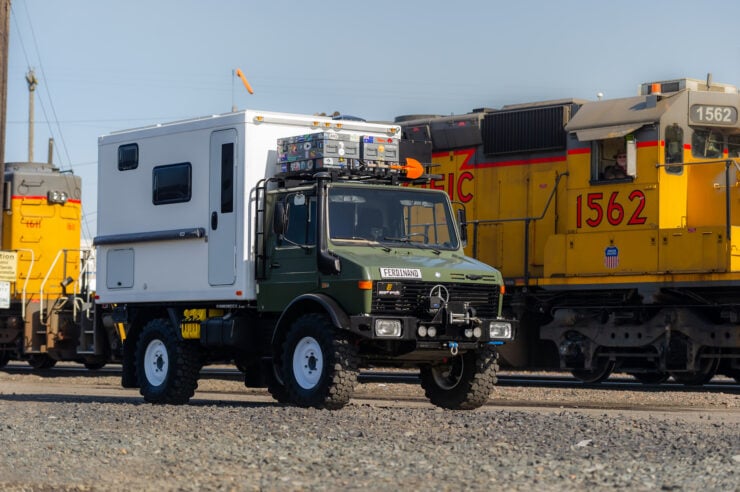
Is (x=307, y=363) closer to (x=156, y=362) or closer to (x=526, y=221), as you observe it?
(x=156, y=362)

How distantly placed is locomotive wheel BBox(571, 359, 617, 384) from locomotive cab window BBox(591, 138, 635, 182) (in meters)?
2.82

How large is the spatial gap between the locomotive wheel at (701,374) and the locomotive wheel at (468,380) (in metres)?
5.12

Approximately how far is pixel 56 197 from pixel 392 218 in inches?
A: 594

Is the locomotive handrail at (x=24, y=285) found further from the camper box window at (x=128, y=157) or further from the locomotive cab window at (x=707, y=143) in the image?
the locomotive cab window at (x=707, y=143)

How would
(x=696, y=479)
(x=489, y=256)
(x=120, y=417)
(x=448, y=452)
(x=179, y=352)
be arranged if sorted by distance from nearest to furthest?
1. (x=696, y=479)
2. (x=448, y=452)
3. (x=120, y=417)
4. (x=179, y=352)
5. (x=489, y=256)

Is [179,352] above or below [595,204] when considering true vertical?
below

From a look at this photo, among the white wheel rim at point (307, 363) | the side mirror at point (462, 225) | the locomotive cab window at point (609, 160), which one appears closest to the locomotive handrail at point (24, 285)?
the locomotive cab window at point (609, 160)

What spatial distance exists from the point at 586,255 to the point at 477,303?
5.45 metres

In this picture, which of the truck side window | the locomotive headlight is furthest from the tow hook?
the locomotive headlight

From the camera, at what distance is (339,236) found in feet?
45.5

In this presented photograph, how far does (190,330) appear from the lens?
15.4 meters

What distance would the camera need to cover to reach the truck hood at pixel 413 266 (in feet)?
43.6

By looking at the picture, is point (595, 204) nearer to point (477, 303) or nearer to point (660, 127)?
point (660, 127)

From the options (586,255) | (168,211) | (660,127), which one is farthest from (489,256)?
(168,211)
